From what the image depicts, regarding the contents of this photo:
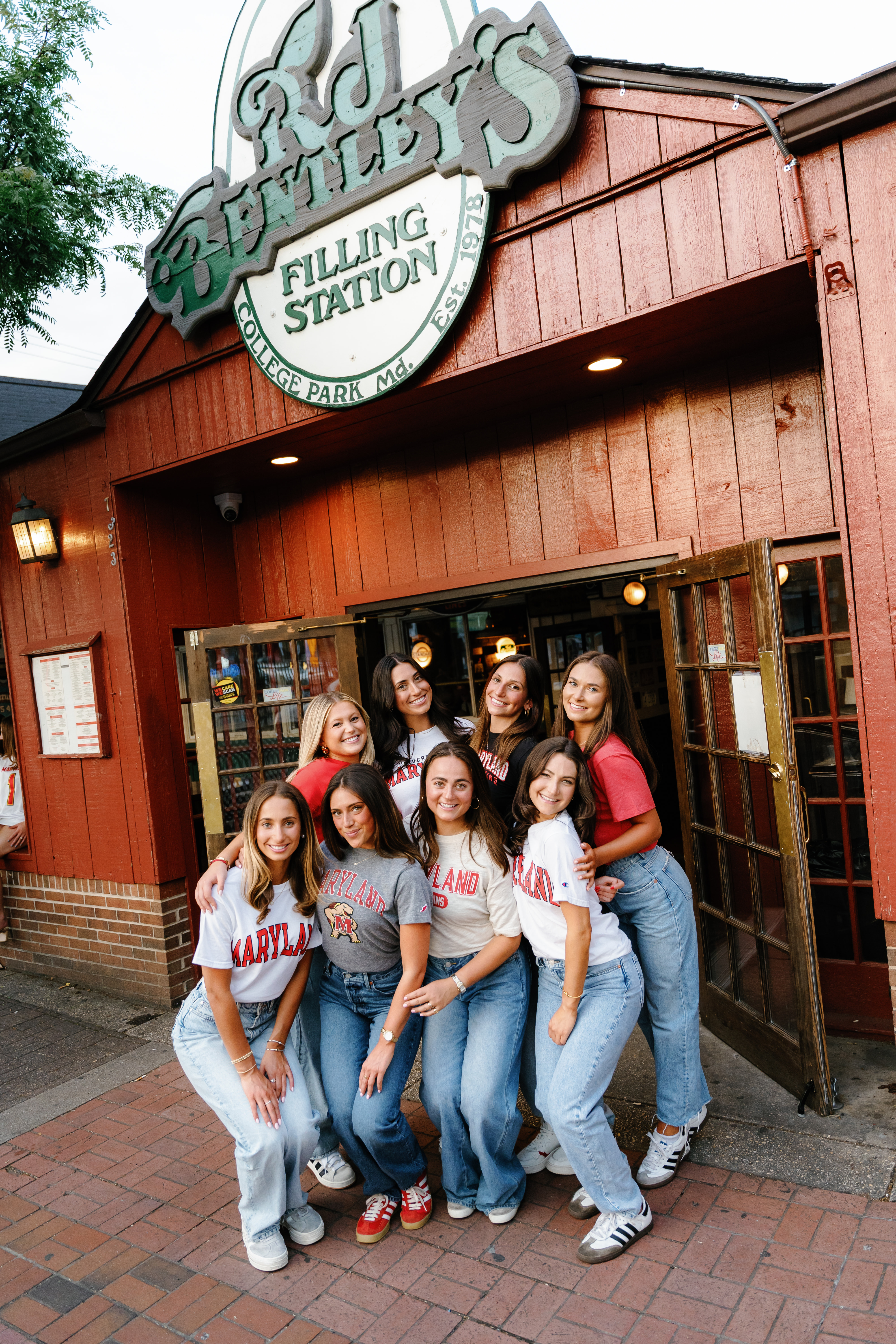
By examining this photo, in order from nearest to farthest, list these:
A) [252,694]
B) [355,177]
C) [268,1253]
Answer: [268,1253], [355,177], [252,694]

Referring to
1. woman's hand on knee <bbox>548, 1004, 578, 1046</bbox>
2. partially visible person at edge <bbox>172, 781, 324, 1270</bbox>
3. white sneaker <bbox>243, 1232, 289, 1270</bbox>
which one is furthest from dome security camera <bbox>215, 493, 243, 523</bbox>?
white sneaker <bbox>243, 1232, 289, 1270</bbox>

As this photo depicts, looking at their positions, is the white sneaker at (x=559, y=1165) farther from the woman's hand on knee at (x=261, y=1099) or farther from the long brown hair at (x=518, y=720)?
the long brown hair at (x=518, y=720)

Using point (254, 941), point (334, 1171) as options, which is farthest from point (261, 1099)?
point (334, 1171)

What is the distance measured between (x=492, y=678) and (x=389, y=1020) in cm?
135

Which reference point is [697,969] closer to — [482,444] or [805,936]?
[805,936]

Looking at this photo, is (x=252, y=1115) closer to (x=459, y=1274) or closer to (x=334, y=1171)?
(x=334, y=1171)

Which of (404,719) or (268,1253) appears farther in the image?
(404,719)

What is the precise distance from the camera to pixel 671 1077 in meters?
3.25

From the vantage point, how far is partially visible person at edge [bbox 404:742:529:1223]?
2988mm

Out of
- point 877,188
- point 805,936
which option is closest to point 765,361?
point 877,188

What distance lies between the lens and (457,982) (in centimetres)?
302

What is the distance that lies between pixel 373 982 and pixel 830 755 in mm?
2372

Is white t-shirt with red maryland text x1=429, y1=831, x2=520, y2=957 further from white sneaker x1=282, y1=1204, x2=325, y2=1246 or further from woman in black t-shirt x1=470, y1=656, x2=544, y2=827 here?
white sneaker x1=282, y1=1204, x2=325, y2=1246

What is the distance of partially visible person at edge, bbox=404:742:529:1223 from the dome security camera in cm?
334
